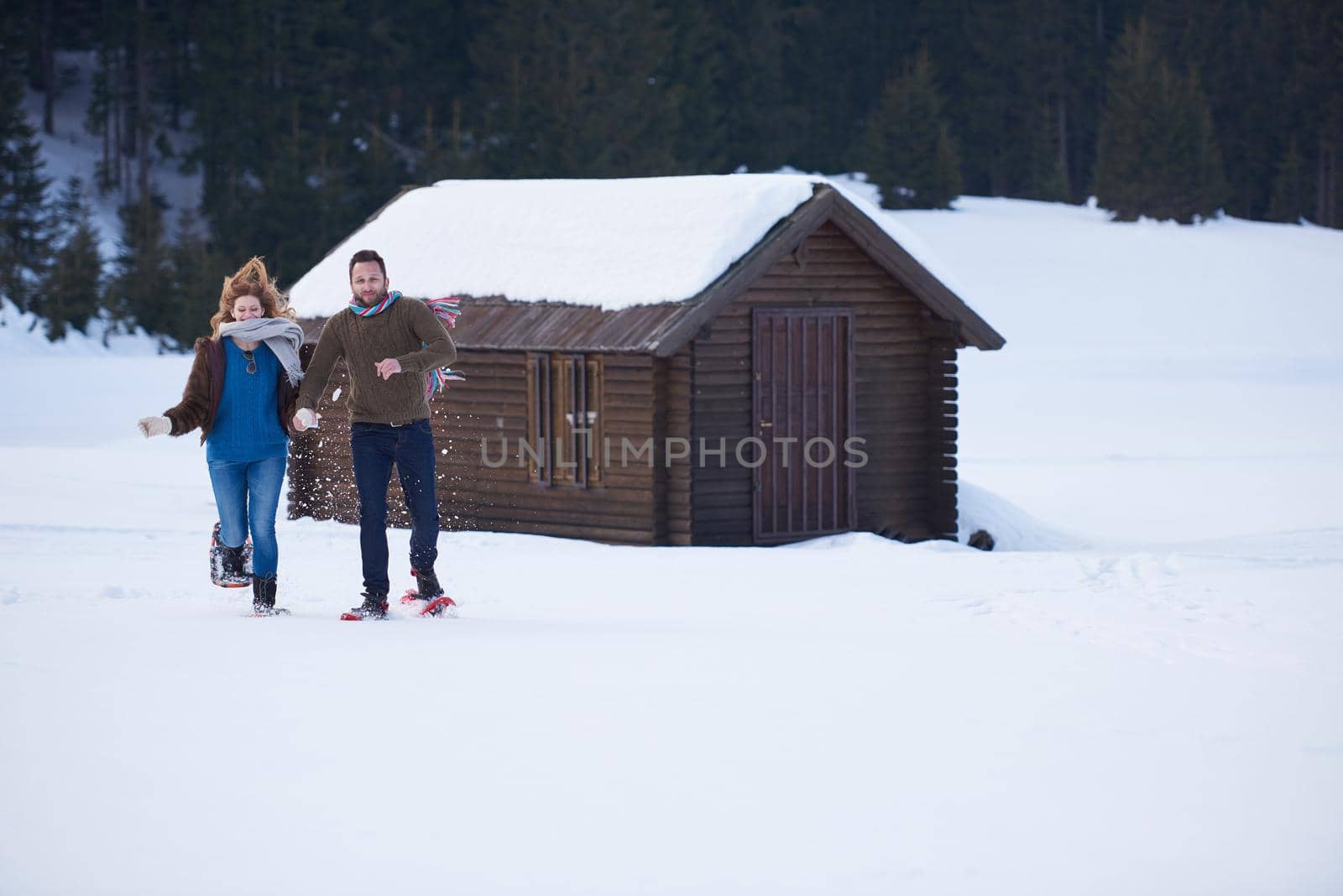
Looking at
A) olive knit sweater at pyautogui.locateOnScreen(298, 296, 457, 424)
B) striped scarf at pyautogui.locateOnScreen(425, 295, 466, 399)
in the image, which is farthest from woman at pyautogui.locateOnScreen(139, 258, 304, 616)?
striped scarf at pyautogui.locateOnScreen(425, 295, 466, 399)

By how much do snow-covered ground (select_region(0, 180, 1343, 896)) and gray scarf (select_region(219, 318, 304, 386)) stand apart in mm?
1363

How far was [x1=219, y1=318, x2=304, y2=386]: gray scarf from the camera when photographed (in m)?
8.62

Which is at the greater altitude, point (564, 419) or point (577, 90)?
point (577, 90)

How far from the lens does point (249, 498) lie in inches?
345

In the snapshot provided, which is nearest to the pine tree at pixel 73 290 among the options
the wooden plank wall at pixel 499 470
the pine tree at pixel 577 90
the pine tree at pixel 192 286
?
the pine tree at pixel 192 286

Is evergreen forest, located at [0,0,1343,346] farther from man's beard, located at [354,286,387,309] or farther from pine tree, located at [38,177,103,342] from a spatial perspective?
man's beard, located at [354,286,387,309]

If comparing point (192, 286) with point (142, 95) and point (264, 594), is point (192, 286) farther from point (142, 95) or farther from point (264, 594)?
point (264, 594)

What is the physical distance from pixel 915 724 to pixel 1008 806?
1.10 m

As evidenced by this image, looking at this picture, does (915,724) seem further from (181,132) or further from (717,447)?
(181,132)

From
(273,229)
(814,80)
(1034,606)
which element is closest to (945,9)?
(814,80)

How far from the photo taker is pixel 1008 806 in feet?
18.6

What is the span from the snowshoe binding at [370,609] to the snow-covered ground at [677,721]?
15 cm

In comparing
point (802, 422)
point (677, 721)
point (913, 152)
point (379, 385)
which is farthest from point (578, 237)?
point (913, 152)

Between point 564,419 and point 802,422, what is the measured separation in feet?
6.93
